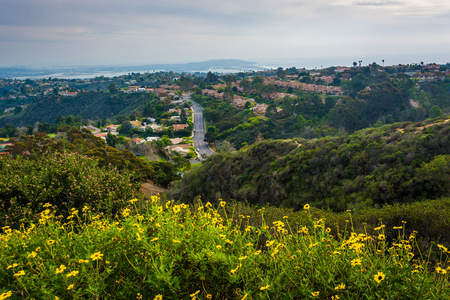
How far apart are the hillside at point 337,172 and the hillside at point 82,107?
190ft

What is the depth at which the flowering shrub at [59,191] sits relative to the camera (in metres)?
5.53

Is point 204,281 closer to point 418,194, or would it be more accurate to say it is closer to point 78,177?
point 78,177

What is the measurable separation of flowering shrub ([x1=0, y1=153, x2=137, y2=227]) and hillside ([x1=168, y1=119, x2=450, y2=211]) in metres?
5.89

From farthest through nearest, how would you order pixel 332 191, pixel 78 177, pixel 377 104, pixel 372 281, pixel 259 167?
1. pixel 377 104
2. pixel 259 167
3. pixel 332 191
4. pixel 78 177
5. pixel 372 281

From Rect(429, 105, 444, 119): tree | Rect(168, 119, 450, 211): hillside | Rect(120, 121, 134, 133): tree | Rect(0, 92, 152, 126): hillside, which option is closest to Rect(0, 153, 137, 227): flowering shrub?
Rect(168, 119, 450, 211): hillside

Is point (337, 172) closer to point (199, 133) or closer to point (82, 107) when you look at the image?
point (199, 133)

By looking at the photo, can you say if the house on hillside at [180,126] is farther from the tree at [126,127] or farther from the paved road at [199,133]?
the tree at [126,127]

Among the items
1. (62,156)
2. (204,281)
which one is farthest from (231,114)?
(204,281)

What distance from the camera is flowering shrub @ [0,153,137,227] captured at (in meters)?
5.53

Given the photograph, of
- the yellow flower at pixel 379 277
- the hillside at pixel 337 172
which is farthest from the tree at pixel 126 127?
the yellow flower at pixel 379 277

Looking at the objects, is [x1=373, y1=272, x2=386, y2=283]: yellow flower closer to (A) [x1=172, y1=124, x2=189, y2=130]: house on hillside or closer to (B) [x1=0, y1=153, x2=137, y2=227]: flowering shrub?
(B) [x1=0, y1=153, x2=137, y2=227]: flowering shrub

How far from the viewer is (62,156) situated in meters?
6.92

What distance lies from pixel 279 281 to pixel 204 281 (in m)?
0.62

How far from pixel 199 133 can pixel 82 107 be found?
50.2m
